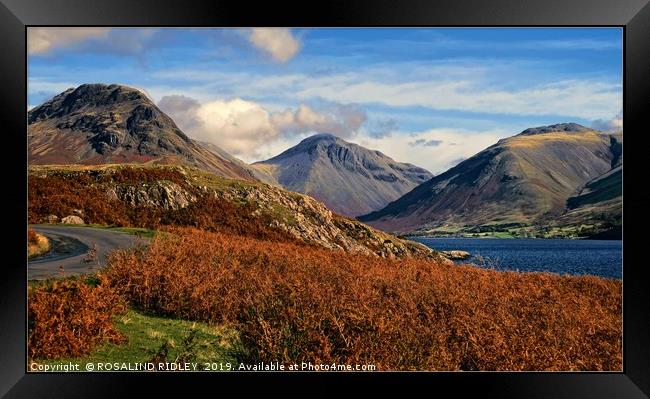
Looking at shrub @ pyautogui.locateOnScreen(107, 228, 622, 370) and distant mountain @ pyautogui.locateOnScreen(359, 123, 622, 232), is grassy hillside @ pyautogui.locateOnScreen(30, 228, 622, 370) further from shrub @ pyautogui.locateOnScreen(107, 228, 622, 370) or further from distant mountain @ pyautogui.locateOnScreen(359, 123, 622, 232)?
distant mountain @ pyautogui.locateOnScreen(359, 123, 622, 232)

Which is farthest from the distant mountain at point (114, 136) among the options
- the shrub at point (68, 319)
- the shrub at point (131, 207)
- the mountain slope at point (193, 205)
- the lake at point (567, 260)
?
the lake at point (567, 260)

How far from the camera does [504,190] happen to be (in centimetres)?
14462

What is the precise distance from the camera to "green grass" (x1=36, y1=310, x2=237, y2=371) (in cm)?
1037

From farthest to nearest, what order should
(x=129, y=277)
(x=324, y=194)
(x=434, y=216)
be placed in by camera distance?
(x=324, y=194) → (x=434, y=216) → (x=129, y=277)

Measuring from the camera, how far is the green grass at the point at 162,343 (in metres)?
10.4

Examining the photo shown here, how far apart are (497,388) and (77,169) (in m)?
22.2

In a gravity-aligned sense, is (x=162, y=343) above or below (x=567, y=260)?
above

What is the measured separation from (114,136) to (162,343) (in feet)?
110

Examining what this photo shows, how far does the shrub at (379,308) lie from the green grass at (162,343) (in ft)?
1.76
